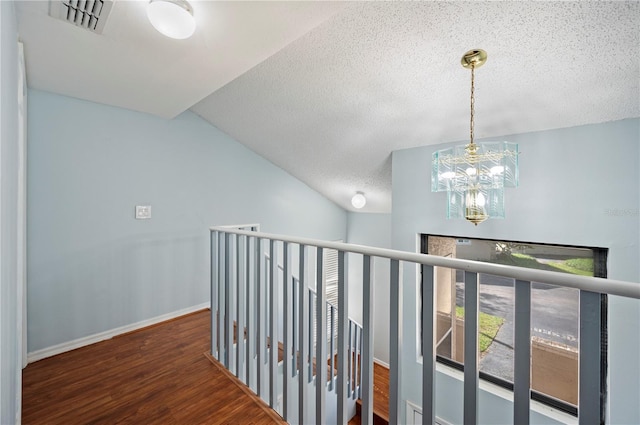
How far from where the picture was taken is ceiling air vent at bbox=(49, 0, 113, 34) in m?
1.32

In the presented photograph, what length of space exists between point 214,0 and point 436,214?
244 cm

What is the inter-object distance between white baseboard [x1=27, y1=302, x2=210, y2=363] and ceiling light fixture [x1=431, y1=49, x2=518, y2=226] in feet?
9.26

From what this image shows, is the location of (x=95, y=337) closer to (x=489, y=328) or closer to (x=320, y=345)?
(x=320, y=345)

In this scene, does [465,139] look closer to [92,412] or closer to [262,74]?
[262,74]

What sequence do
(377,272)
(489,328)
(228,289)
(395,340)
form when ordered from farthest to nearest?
(377,272)
(489,328)
(228,289)
(395,340)

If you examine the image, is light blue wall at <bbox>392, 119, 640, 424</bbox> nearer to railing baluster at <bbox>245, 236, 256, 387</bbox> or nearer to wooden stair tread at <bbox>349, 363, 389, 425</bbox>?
wooden stair tread at <bbox>349, 363, 389, 425</bbox>

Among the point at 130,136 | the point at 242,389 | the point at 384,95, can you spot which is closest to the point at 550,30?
the point at 384,95

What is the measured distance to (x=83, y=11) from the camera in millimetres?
1373

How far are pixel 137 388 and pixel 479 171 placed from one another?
255 cm

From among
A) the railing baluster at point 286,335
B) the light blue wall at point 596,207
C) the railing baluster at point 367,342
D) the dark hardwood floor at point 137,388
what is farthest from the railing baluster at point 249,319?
the light blue wall at point 596,207

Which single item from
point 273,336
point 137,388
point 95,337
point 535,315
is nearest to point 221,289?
point 273,336

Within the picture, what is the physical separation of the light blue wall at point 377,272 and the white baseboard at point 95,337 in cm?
261

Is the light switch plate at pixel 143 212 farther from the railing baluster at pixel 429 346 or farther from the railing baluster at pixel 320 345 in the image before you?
the railing baluster at pixel 429 346

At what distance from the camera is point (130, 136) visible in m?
2.59
